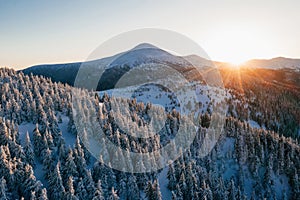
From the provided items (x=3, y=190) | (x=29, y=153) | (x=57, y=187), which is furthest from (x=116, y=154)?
(x=3, y=190)

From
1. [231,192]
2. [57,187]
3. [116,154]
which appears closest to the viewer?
[57,187]

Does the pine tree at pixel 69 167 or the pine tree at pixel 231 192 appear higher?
the pine tree at pixel 69 167

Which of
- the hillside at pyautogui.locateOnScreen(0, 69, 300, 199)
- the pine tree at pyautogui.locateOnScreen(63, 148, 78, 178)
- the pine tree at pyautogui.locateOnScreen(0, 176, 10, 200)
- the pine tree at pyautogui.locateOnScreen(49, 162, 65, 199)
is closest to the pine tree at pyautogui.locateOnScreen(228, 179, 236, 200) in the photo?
the hillside at pyautogui.locateOnScreen(0, 69, 300, 199)

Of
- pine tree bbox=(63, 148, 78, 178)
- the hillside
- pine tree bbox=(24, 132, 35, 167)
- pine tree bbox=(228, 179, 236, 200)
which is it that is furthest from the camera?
pine tree bbox=(228, 179, 236, 200)

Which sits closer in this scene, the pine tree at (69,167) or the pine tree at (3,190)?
the pine tree at (3,190)

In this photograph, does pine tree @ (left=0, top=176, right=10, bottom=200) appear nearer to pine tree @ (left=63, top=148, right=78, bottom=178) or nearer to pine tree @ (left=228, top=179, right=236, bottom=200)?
pine tree @ (left=63, top=148, right=78, bottom=178)

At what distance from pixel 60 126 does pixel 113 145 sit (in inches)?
544

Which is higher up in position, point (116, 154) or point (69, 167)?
point (116, 154)

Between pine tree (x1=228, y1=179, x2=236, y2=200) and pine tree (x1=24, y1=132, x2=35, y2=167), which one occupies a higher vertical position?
pine tree (x1=24, y1=132, x2=35, y2=167)

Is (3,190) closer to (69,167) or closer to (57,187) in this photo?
(57,187)

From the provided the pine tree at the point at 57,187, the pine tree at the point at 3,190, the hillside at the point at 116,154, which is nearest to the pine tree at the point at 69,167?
the hillside at the point at 116,154

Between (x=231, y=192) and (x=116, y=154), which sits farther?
(x=231, y=192)

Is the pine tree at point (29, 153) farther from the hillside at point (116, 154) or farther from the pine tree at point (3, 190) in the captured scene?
the pine tree at point (3, 190)

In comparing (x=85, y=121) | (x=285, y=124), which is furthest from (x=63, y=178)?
(x=285, y=124)
